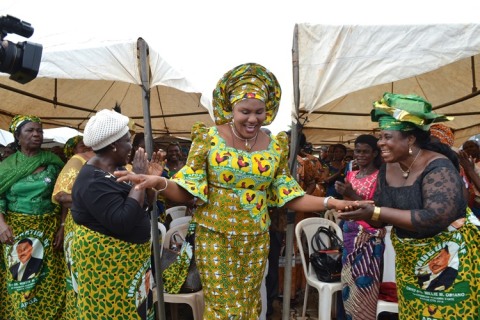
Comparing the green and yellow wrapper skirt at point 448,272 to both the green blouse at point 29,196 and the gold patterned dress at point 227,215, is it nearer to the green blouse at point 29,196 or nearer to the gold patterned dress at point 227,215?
the gold patterned dress at point 227,215

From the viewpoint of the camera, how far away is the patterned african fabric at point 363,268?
3391 mm

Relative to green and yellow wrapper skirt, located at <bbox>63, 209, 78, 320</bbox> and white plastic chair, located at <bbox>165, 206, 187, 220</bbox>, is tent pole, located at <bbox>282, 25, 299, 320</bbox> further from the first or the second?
white plastic chair, located at <bbox>165, 206, 187, 220</bbox>

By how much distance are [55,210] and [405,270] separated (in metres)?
3.04

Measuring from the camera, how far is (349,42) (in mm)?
2844

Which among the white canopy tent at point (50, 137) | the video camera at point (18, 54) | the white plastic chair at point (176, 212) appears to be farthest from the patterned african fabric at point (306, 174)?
the white canopy tent at point (50, 137)

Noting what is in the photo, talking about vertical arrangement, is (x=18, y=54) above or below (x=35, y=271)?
above

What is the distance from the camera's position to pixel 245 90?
258 cm

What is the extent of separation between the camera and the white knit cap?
243 centimetres

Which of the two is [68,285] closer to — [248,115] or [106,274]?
[106,274]

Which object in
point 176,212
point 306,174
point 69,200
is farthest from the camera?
point 306,174

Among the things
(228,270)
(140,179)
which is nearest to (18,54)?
(140,179)

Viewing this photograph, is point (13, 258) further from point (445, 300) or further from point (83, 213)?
point (445, 300)

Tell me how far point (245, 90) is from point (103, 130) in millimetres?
906

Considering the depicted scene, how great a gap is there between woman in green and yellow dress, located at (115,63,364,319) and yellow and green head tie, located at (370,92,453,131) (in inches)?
22.4
